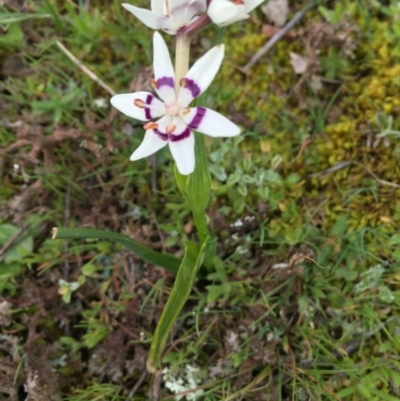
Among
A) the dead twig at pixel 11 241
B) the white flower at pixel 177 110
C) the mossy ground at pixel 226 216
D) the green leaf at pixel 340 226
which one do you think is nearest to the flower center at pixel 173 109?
the white flower at pixel 177 110

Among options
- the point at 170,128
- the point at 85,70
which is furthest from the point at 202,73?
the point at 85,70

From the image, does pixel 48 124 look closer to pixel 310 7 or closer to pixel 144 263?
pixel 144 263

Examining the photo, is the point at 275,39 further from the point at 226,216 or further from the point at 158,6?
the point at 158,6

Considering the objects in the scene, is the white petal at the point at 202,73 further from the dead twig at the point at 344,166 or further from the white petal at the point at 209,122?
the dead twig at the point at 344,166

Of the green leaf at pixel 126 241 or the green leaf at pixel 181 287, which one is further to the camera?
the green leaf at pixel 181 287

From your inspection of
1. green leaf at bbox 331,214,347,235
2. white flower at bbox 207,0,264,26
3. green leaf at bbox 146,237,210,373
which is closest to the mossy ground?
green leaf at bbox 331,214,347,235

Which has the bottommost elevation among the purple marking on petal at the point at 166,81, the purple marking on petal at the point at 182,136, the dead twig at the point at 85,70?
the dead twig at the point at 85,70
